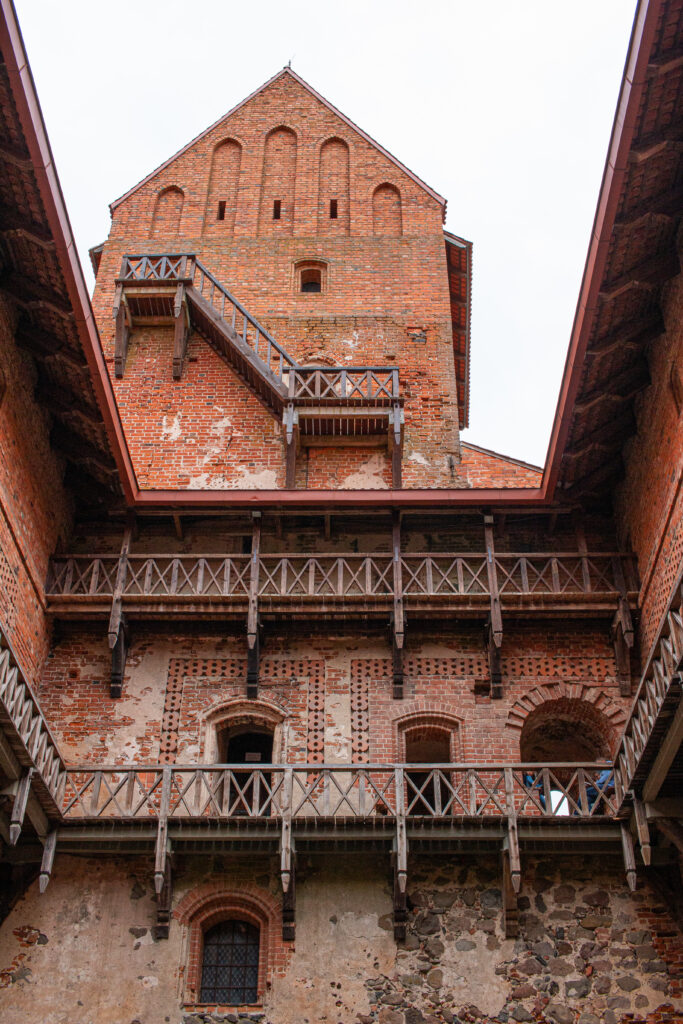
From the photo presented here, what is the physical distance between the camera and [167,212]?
92.4 ft

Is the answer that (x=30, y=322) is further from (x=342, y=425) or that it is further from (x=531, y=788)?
(x=531, y=788)

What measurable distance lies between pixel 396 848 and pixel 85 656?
21.0ft

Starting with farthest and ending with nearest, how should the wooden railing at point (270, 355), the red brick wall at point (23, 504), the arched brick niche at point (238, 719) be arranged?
the wooden railing at point (270, 355) → the arched brick niche at point (238, 719) → the red brick wall at point (23, 504)

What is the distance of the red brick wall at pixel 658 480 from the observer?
642 inches

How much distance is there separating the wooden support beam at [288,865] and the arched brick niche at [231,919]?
0.15m

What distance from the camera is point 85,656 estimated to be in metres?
18.9

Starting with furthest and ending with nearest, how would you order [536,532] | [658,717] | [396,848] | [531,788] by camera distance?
[536,532]
[531,788]
[396,848]
[658,717]

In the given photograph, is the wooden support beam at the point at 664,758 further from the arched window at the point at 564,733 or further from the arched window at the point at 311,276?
the arched window at the point at 311,276

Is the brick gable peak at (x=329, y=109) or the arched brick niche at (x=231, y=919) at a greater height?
the brick gable peak at (x=329, y=109)

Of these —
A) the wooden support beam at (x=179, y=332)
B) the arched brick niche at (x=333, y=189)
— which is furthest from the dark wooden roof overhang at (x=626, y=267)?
the arched brick niche at (x=333, y=189)

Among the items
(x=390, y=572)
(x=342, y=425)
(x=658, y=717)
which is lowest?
(x=658, y=717)

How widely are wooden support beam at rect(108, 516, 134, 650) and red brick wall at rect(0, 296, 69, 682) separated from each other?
1172 millimetres

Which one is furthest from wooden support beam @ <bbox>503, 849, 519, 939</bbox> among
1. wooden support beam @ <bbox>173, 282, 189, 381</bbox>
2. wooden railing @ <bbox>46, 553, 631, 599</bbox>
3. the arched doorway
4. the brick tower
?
wooden support beam @ <bbox>173, 282, 189, 381</bbox>

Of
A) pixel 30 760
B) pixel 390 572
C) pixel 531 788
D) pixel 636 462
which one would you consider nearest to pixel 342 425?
pixel 390 572
